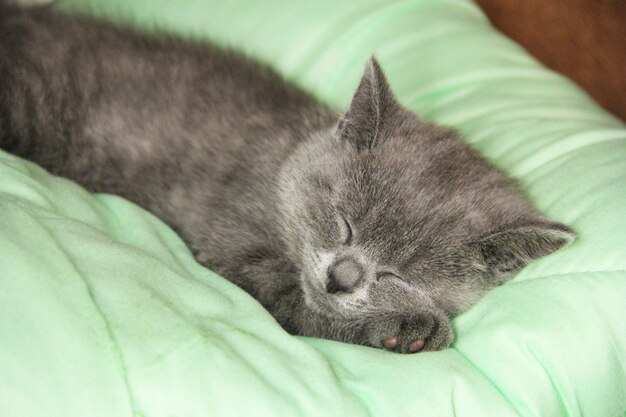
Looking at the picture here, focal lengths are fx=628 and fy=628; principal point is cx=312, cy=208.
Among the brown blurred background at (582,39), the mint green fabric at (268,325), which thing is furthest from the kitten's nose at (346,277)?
the brown blurred background at (582,39)

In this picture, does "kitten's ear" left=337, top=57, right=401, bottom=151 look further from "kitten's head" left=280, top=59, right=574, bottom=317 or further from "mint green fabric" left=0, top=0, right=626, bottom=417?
"mint green fabric" left=0, top=0, right=626, bottom=417

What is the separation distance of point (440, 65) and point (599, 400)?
1.13 m

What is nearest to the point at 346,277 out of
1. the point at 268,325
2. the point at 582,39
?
the point at 268,325

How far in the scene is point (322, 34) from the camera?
2027 mm

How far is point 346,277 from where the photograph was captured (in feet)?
4.30

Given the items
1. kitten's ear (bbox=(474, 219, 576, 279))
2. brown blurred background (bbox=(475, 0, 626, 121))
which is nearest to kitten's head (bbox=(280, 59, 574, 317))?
kitten's ear (bbox=(474, 219, 576, 279))

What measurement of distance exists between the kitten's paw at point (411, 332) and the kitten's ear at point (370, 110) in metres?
0.40

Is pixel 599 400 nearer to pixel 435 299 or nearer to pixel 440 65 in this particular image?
pixel 435 299

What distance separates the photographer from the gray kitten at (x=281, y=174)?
4.30 ft

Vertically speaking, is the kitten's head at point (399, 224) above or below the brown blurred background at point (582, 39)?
below

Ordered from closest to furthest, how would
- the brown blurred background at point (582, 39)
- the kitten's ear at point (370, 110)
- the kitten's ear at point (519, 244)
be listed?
the kitten's ear at point (519, 244) < the kitten's ear at point (370, 110) < the brown blurred background at point (582, 39)

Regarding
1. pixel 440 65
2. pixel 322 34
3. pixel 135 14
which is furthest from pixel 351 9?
pixel 135 14

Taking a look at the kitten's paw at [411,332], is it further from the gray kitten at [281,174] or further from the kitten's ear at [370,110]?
the kitten's ear at [370,110]

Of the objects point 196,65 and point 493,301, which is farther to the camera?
point 196,65
